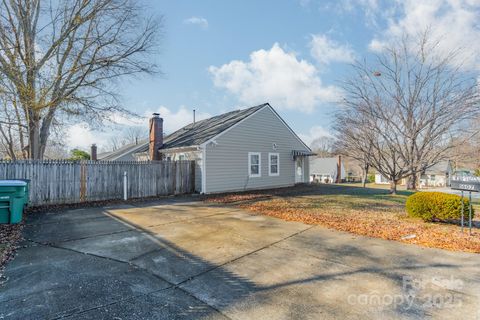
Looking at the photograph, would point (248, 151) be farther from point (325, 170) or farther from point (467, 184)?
point (325, 170)

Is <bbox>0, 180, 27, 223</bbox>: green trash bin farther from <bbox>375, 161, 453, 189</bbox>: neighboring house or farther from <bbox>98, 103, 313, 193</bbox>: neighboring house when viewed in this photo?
<bbox>375, 161, 453, 189</bbox>: neighboring house

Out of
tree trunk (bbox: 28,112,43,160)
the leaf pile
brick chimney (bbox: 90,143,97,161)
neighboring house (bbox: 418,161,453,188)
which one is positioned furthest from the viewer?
neighboring house (bbox: 418,161,453,188)

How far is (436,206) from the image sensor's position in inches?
269

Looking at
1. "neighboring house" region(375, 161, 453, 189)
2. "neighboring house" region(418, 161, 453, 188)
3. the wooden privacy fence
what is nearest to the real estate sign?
the wooden privacy fence

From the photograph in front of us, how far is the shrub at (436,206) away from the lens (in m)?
6.57

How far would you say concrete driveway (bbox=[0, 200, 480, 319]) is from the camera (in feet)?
9.38

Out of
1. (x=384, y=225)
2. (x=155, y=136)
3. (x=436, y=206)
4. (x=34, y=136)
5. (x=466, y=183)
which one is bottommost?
(x=384, y=225)

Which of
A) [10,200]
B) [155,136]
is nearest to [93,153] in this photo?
[155,136]

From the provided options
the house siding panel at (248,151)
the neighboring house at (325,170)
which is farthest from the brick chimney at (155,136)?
the neighboring house at (325,170)

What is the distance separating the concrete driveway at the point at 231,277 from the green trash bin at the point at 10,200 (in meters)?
0.71

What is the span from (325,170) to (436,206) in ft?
147

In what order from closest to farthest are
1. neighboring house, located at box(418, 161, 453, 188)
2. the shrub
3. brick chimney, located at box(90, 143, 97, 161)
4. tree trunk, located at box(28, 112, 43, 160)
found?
the shrub, tree trunk, located at box(28, 112, 43, 160), brick chimney, located at box(90, 143, 97, 161), neighboring house, located at box(418, 161, 453, 188)

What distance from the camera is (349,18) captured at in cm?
1127

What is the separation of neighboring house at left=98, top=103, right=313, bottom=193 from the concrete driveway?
784 cm
